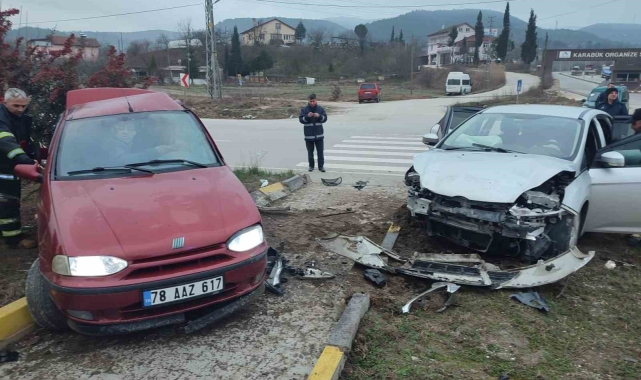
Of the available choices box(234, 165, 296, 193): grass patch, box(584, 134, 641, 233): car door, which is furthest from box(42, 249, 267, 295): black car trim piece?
box(234, 165, 296, 193): grass patch

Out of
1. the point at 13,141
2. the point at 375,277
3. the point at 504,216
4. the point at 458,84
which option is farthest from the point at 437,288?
the point at 458,84

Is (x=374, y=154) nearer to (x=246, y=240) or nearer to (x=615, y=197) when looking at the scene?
(x=615, y=197)

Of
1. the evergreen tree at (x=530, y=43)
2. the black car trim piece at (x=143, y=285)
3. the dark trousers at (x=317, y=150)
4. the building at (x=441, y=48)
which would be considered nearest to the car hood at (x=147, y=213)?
the black car trim piece at (x=143, y=285)

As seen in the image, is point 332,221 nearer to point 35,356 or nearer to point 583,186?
point 583,186

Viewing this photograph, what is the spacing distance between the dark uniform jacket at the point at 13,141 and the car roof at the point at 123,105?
0.64 meters

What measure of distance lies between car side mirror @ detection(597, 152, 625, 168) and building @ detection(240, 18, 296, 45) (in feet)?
313

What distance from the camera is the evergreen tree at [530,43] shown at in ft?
305

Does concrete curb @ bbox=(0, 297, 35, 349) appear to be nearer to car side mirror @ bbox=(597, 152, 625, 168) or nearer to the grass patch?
the grass patch

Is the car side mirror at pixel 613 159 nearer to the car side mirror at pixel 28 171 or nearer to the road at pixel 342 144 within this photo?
the road at pixel 342 144

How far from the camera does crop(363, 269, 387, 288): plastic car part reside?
4.68 m

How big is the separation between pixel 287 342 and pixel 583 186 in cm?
371

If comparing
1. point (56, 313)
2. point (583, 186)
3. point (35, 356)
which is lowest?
point (35, 356)

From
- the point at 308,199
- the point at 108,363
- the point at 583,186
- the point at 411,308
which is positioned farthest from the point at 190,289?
the point at 308,199

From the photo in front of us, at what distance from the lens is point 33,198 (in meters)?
7.41
